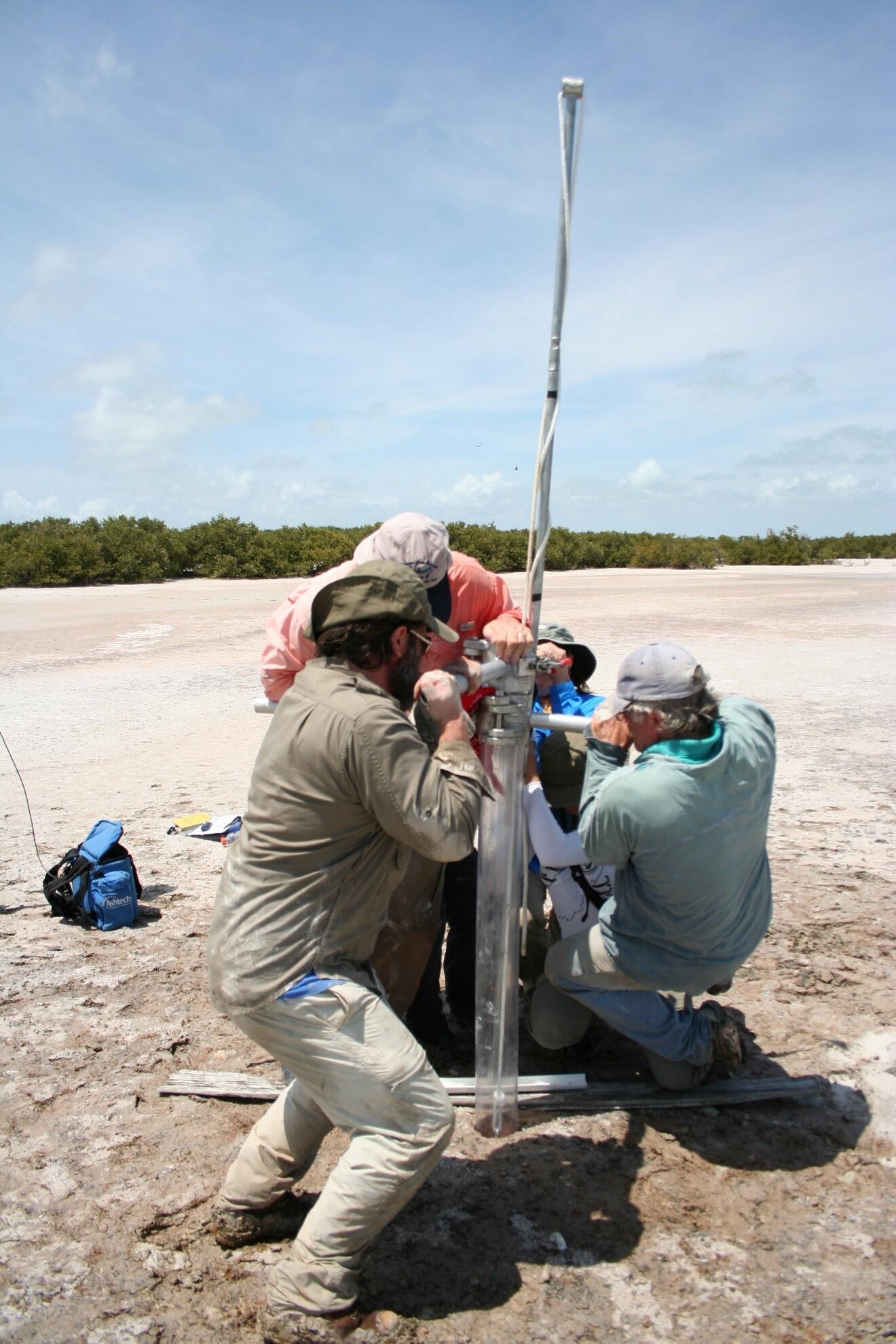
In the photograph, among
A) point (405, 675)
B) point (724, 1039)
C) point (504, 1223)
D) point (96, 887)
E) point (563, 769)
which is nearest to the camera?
point (405, 675)

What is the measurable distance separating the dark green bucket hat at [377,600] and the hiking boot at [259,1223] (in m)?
1.69

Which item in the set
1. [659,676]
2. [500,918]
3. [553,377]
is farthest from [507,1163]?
[553,377]

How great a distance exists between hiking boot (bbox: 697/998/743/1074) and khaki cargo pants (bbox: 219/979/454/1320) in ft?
4.62

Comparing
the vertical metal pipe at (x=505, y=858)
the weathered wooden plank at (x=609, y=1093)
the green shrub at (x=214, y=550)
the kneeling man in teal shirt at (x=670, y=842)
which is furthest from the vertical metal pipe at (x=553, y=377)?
the green shrub at (x=214, y=550)

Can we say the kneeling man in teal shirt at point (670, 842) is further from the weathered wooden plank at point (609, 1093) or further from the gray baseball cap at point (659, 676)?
the weathered wooden plank at point (609, 1093)

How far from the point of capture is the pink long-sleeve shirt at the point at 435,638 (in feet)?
11.8

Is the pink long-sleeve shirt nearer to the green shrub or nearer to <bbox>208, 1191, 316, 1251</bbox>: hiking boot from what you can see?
<bbox>208, 1191, 316, 1251</bbox>: hiking boot

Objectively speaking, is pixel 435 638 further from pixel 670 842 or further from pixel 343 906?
pixel 343 906

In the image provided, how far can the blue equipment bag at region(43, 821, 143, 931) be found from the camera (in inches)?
200

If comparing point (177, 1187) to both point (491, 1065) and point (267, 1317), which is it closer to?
point (267, 1317)

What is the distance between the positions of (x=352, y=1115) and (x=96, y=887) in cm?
296

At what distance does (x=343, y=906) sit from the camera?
8.54 feet

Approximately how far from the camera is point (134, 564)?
30875 mm

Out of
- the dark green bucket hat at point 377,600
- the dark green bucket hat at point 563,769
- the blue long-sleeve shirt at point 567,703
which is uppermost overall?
the dark green bucket hat at point 377,600
